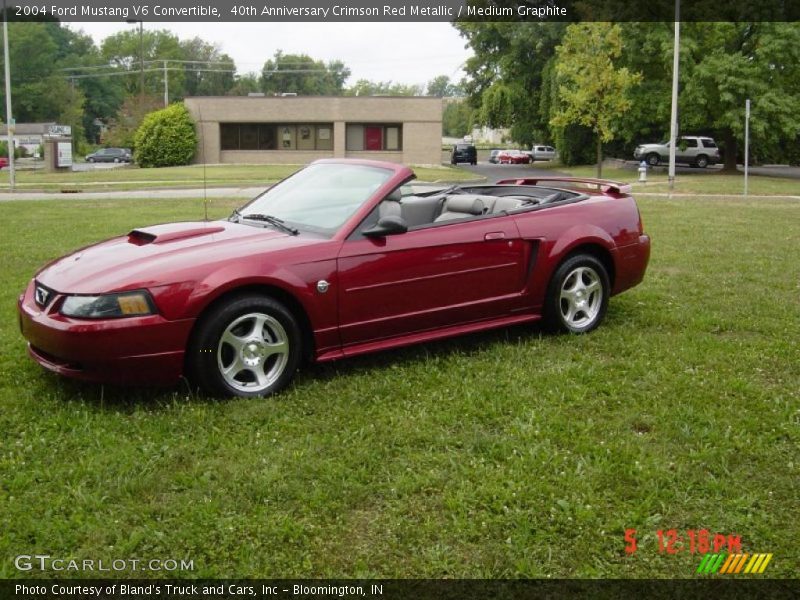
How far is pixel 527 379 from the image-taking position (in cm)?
527

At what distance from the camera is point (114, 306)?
4547 mm

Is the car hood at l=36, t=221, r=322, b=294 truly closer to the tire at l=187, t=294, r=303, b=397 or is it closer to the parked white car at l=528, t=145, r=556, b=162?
the tire at l=187, t=294, r=303, b=397

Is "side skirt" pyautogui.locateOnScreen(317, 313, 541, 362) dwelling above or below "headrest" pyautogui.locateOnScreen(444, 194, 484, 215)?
below

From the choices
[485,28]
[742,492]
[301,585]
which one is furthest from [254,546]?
[485,28]

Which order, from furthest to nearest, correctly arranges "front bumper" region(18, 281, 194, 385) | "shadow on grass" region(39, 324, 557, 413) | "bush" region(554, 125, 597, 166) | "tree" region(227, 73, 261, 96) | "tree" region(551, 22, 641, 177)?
"tree" region(227, 73, 261, 96) < "bush" region(554, 125, 597, 166) < "tree" region(551, 22, 641, 177) < "shadow on grass" region(39, 324, 557, 413) < "front bumper" region(18, 281, 194, 385)

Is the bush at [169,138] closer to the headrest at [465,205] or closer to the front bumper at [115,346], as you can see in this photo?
the headrest at [465,205]

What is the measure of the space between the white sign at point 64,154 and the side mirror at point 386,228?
4635 cm

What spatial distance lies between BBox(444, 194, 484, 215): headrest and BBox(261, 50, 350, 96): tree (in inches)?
4777

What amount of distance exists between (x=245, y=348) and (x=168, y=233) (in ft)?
3.64

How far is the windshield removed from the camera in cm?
550

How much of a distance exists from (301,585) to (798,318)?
18.0ft

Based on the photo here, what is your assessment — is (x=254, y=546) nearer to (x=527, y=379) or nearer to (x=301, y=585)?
(x=301, y=585)

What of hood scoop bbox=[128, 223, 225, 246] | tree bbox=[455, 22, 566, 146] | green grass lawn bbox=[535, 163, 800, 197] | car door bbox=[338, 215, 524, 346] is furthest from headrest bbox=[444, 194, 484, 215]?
tree bbox=[455, 22, 566, 146]

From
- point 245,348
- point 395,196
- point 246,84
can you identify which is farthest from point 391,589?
point 246,84
